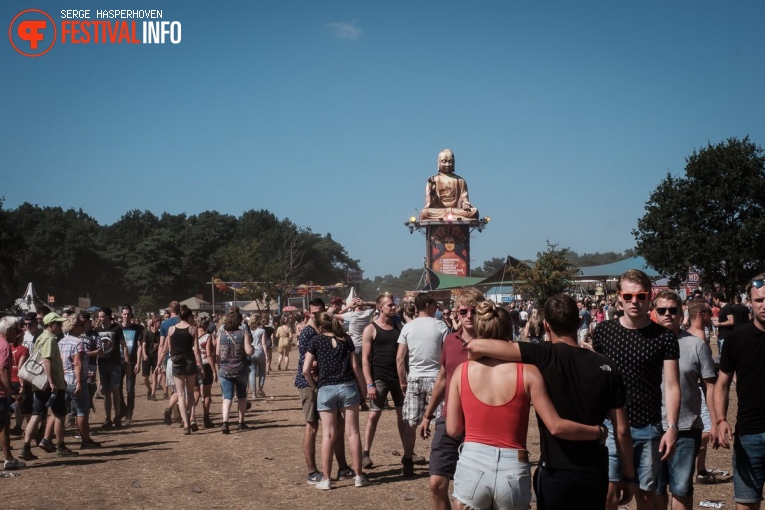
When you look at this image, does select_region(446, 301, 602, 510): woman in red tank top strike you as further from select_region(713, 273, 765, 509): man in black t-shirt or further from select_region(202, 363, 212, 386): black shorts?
select_region(202, 363, 212, 386): black shorts

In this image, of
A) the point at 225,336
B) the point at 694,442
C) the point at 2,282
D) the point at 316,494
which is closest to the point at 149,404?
the point at 225,336

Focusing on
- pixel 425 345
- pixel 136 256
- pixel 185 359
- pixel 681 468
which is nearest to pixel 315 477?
pixel 425 345

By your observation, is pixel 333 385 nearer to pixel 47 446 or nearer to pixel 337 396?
pixel 337 396

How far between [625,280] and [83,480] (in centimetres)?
653

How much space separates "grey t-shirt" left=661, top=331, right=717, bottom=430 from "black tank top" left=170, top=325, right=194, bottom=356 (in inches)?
329

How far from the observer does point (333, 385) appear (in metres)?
8.37

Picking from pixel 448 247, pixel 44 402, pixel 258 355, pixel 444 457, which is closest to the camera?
pixel 444 457

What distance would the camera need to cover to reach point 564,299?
425 cm

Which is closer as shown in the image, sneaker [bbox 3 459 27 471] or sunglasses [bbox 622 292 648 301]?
sunglasses [bbox 622 292 648 301]

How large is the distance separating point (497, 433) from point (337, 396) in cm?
438

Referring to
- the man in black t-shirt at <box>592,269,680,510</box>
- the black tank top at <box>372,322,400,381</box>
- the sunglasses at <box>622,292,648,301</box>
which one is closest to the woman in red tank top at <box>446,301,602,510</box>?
the man in black t-shirt at <box>592,269,680,510</box>

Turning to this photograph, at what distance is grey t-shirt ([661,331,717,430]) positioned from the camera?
213 inches

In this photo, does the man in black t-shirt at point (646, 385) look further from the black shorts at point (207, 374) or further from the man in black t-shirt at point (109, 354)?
the black shorts at point (207, 374)

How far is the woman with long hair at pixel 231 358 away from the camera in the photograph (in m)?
12.5
